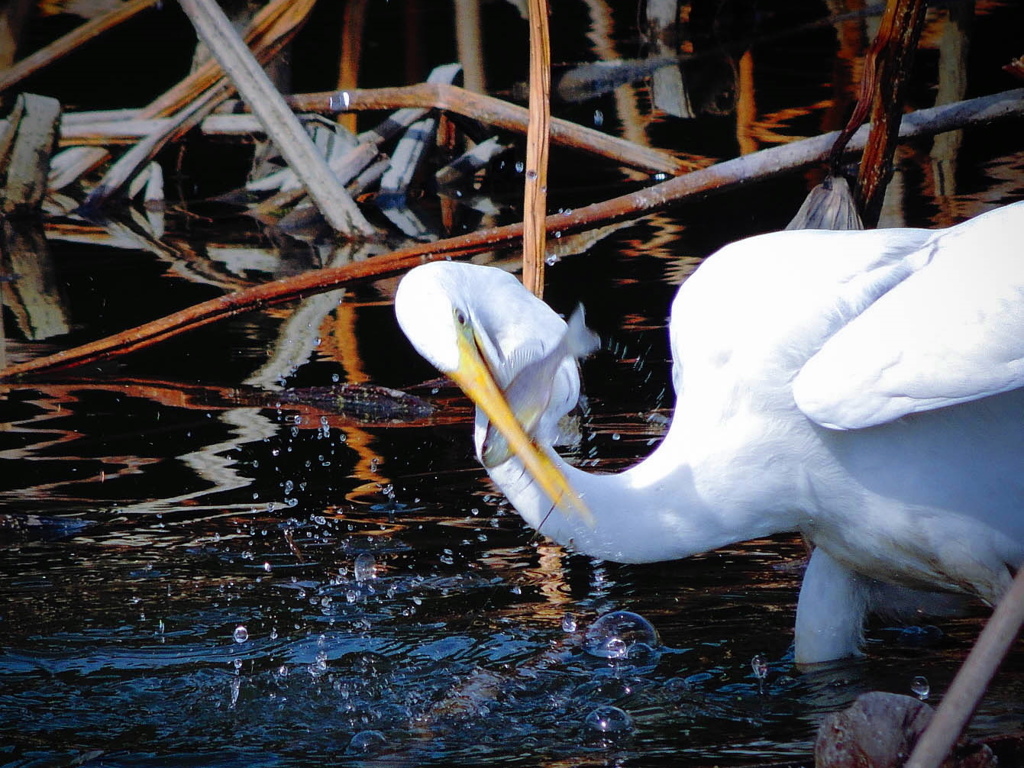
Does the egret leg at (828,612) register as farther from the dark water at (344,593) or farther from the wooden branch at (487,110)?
the wooden branch at (487,110)

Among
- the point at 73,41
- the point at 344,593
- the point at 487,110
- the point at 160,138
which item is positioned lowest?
the point at 344,593

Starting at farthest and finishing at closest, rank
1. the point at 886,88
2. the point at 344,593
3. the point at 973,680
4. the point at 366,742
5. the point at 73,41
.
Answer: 1. the point at 73,41
2. the point at 886,88
3. the point at 344,593
4. the point at 366,742
5. the point at 973,680

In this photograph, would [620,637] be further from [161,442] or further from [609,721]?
[161,442]

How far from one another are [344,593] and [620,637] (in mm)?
790

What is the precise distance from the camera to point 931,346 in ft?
9.73

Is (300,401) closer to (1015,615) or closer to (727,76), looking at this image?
(1015,615)

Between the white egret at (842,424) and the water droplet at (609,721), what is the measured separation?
0.32 m

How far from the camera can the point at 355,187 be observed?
26.0 ft

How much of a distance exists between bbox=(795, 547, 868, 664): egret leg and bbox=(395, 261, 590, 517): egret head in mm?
1020

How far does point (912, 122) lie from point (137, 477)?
3.06 meters

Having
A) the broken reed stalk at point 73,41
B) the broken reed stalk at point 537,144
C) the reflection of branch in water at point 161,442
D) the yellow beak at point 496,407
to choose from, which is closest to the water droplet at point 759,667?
the yellow beak at point 496,407

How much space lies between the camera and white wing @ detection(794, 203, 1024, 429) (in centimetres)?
294

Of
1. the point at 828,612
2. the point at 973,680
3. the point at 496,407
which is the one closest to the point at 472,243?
the point at 828,612

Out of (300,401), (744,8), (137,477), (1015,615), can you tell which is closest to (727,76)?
(744,8)
